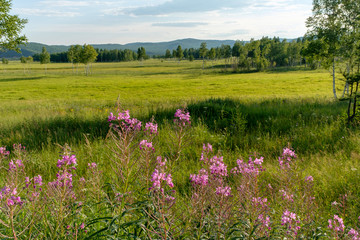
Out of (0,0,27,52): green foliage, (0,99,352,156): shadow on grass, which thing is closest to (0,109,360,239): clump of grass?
(0,99,352,156): shadow on grass

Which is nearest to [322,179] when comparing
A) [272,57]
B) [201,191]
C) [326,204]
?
[326,204]

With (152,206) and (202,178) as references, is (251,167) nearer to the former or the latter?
(202,178)

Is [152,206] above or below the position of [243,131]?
above

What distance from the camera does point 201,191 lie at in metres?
1.61

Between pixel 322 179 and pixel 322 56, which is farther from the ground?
pixel 322 56

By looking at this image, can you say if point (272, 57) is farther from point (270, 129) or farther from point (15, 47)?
point (270, 129)

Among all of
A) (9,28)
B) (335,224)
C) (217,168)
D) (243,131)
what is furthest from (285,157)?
(9,28)

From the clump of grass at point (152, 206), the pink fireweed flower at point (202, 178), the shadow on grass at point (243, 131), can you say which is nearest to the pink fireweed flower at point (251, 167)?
the clump of grass at point (152, 206)

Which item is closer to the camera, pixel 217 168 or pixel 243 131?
pixel 217 168

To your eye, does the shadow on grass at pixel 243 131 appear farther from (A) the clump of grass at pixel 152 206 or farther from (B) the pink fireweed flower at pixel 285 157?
(A) the clump of grass at pixel 152 206

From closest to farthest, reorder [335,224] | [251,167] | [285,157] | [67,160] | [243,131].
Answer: [335,224] → [67,160] → [251,167] → [285,157] → [243,131]

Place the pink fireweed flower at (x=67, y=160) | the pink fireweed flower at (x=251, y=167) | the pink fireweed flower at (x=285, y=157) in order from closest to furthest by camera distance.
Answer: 1. the pink fireweed flower at (x=67, y=160)
2. the pink fireweed flower at (x=251, y=167)
3. the pink fireweed flower at (x=285, y=157)

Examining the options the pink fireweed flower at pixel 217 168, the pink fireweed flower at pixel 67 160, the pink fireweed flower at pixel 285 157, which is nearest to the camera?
the pink fireweed flower at pixel 67 160

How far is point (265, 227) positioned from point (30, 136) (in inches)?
331
